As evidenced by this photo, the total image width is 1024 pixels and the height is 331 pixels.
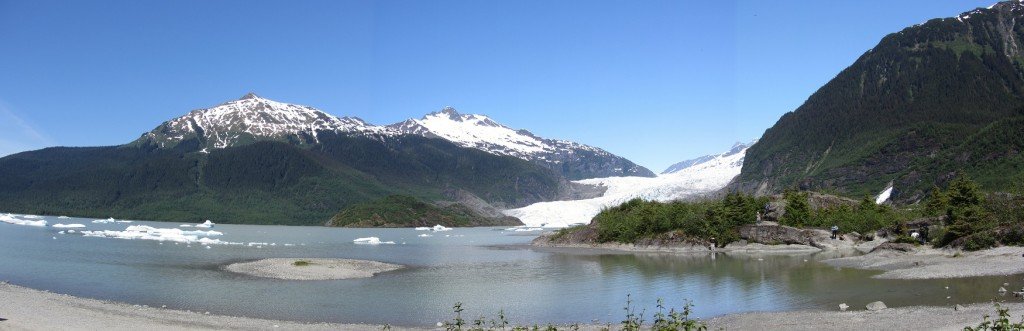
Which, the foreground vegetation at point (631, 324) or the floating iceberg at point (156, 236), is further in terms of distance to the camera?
the floating iceberg at point (156, 236)

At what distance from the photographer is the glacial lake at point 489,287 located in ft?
111

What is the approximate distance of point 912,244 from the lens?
62.3m

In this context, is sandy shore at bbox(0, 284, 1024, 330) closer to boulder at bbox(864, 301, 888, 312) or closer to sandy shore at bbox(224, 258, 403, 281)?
boulder at bbox(864, 301, 888, 312)

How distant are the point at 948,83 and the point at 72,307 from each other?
198014 mm

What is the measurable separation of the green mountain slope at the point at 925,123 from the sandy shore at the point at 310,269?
3993 inches

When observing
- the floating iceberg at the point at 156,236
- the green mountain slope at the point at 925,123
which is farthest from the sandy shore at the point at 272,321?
the green mountain slope at the point at 925,123

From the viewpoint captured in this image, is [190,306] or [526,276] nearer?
[190,306]

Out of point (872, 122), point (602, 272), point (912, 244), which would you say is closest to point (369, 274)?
point (602, 272)

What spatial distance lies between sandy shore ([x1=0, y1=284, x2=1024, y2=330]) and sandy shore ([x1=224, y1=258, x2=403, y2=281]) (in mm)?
16560

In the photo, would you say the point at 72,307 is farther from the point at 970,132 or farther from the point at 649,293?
the point at 970,132

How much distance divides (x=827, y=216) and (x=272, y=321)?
73840 mm

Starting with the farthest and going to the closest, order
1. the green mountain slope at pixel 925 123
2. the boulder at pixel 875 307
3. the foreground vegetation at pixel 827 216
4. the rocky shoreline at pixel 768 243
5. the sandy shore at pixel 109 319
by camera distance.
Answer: the green mountain slope at pixel 925 123, the rocky shoreline at pixel 768 243, the foreground vegetation at pixel 827 216, the boulder at pixel 875 307, the sandy shore at pixel 109 319

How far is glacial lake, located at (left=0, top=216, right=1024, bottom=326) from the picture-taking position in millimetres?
33719

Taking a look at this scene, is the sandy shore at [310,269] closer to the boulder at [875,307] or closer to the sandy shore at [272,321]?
the sandy shore at [272,321]
